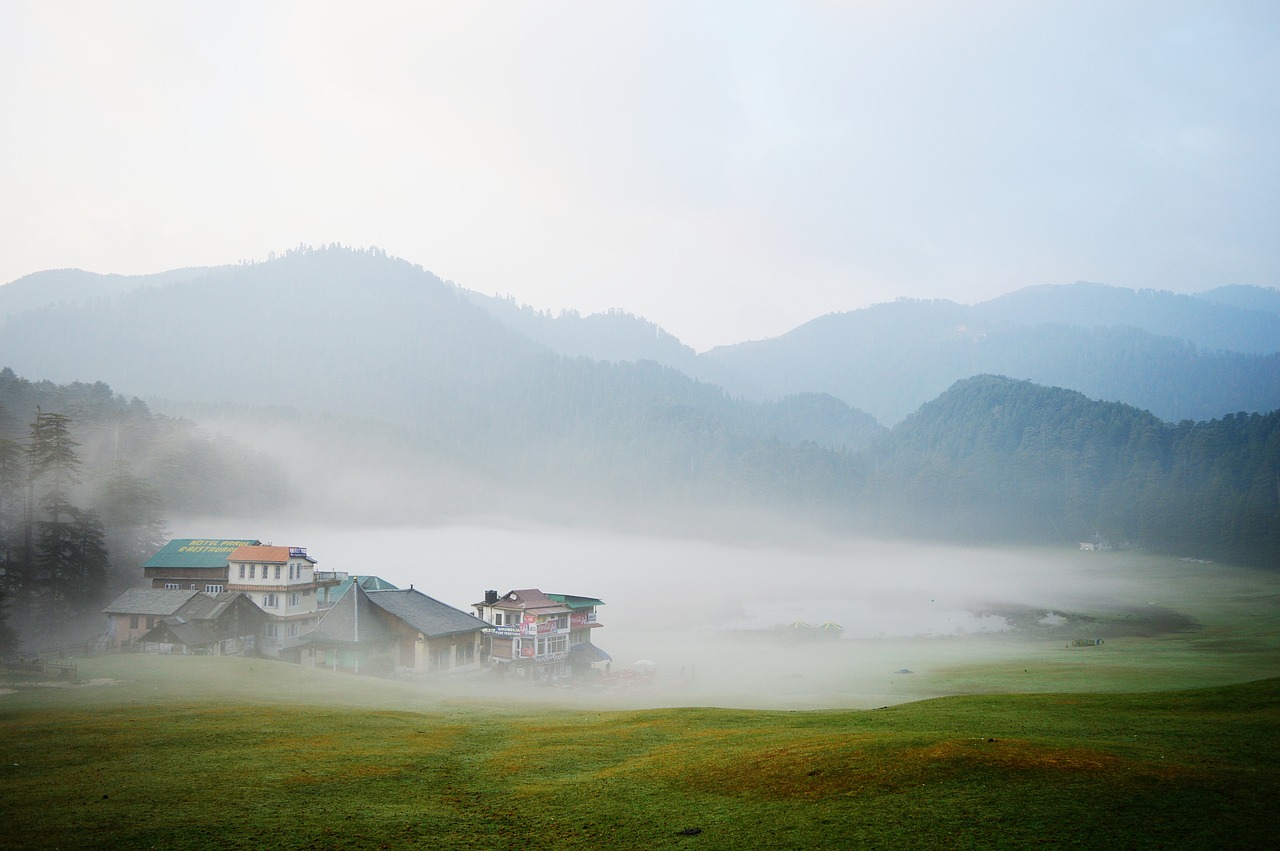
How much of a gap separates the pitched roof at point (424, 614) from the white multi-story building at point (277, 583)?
920 cm

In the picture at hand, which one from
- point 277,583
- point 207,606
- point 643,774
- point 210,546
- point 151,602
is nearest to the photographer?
point 643,774

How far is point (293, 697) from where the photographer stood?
4550 cm

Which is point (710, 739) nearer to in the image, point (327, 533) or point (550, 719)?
point (550, 719)

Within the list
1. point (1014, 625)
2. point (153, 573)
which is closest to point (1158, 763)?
point (153, 573)

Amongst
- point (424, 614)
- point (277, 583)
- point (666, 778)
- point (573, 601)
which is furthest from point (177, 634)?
point (666, 778)

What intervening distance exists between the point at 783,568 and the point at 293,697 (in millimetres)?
155191

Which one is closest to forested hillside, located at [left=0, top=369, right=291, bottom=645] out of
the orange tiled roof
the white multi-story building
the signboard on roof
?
the signboard on roof

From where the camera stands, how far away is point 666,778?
23.2m

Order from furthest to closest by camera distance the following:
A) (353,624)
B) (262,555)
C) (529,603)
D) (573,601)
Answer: (573,601)
(262,555)
(529,603)
(353,624)

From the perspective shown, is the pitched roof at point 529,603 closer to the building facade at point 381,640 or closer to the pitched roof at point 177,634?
the building facade at point 381,640

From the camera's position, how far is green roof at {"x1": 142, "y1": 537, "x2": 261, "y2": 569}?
80688 millimetres

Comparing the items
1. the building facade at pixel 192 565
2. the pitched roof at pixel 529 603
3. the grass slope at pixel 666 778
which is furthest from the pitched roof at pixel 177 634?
the grass slope at pixel 666 778

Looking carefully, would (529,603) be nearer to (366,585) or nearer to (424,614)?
(424,614)

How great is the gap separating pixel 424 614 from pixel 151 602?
2327cm
